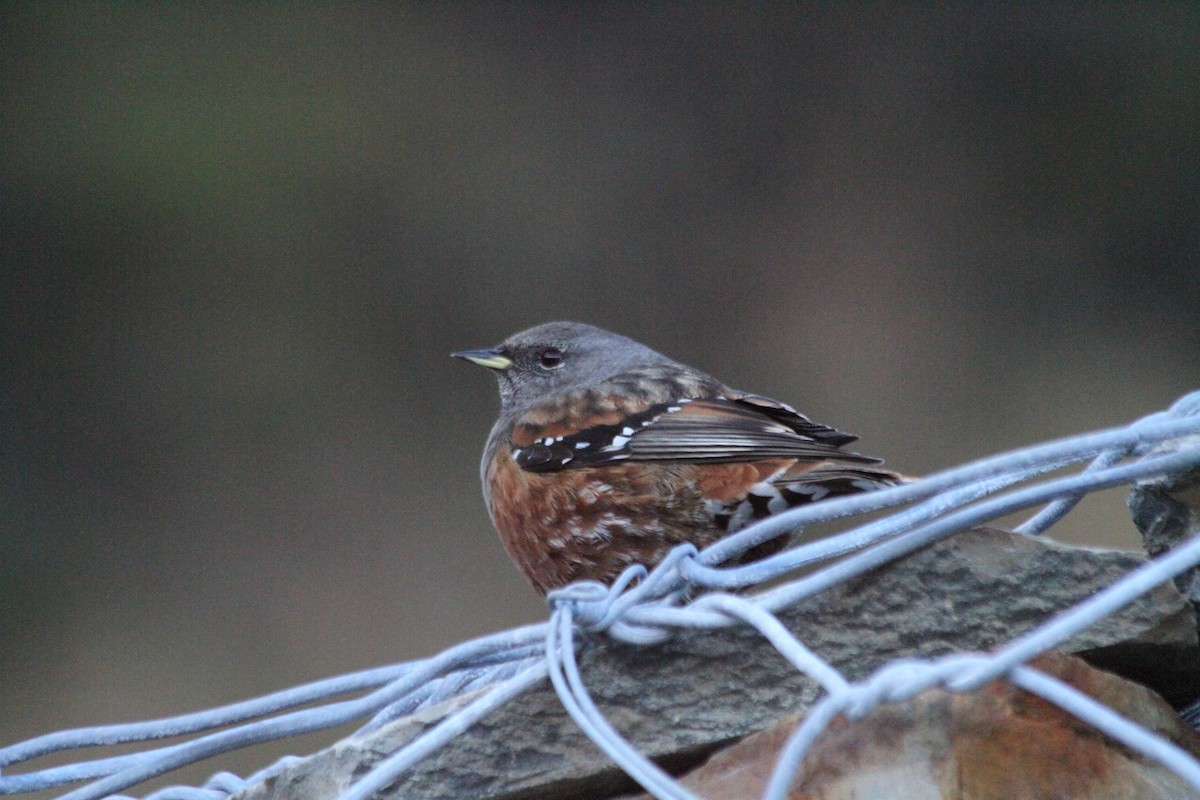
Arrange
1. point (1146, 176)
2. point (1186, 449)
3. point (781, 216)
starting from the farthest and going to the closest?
point (781, 216)
point (1146, 176)
point (1186, 449)

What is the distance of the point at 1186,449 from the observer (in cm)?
167

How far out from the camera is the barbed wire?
132cm

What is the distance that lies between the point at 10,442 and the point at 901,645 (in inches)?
259

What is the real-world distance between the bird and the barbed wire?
0.64m

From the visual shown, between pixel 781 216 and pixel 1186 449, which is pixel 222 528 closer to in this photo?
pixel 781 216

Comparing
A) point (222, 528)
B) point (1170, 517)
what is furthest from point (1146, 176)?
point (1170, 517)

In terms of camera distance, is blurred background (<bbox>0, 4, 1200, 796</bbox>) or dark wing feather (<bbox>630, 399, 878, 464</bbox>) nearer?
dark wing feather (<bbox>630, 399, 878, 464</bbox>)

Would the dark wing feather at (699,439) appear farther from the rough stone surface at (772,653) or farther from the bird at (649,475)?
the rough stone surface at (772,653)

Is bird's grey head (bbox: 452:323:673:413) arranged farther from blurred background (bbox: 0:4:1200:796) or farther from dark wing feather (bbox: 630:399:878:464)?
blurred background (bbox: 0:4:1200:796)

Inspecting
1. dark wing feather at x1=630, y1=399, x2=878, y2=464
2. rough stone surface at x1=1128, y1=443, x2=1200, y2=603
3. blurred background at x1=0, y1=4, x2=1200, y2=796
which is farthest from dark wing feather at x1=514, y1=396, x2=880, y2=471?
blurred background at x1=0, y1=4, x2=1200, y2=796

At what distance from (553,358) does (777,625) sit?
2.42m

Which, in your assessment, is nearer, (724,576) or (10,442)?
(724,576)

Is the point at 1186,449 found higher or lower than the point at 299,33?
lower

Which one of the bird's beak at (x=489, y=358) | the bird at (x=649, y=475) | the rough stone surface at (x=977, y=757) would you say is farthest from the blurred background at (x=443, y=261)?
the rough stone surface at (x=977, y=757)
